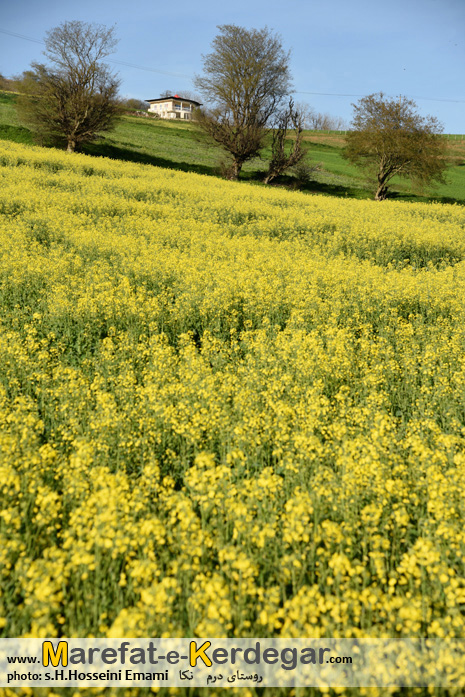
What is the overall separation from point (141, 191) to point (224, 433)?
19.3 meters

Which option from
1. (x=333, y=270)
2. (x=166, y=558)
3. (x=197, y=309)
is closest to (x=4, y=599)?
(x=166, y=558)

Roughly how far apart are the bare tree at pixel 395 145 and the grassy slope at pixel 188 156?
310 centimetres

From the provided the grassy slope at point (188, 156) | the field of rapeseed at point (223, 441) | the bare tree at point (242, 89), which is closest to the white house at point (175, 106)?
the grassy slope at point (188, 156)

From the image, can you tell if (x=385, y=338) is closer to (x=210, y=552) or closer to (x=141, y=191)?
(x=210, y=552)

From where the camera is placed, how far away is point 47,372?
19.8ft

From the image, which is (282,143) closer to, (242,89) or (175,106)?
(242,89)

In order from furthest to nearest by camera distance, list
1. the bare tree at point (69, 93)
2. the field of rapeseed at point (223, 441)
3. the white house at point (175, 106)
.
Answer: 1. the white house at point (175, 106)
2. the bare tree at point (69, 93)
3. the field of rapeseed at point (223, 441)

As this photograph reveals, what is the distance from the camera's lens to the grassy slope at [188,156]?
1580 inches

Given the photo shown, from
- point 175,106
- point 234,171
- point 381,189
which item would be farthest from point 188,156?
point 175,106

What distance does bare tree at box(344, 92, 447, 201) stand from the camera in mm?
36969

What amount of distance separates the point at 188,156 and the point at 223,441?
162ft

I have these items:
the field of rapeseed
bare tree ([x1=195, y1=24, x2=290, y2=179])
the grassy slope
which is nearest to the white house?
the grassy slope

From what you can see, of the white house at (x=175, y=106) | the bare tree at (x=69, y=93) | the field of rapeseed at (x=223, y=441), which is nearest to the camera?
the field of rapeseed at (x=223, y=441)

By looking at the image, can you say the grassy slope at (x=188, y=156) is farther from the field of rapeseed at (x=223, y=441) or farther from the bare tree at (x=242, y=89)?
the field of rapeseed at (x=223, y=441)
